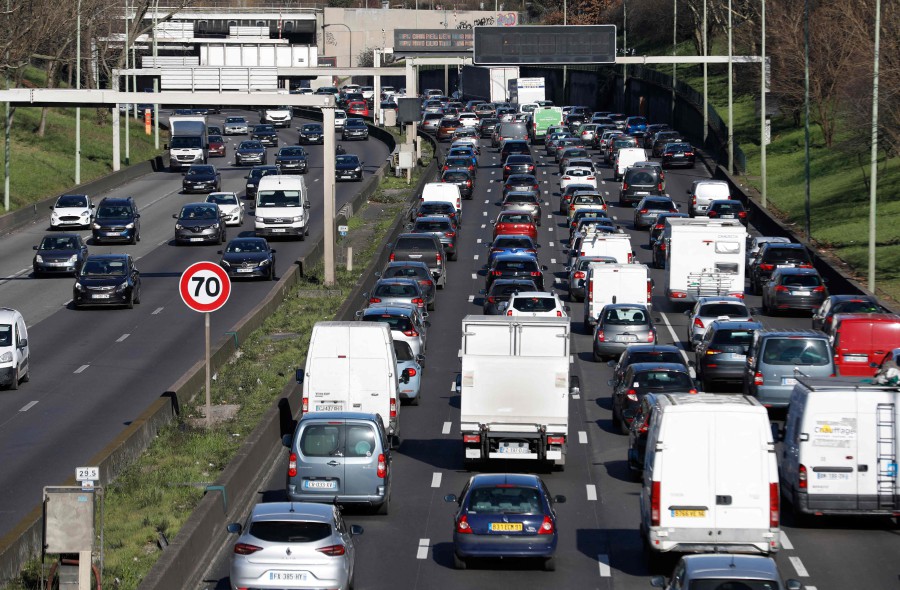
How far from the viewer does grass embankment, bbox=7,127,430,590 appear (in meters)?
19.9

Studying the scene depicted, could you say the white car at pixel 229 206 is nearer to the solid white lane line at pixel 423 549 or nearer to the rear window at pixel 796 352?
the rear window at pixel 796 352

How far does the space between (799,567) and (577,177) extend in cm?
5402

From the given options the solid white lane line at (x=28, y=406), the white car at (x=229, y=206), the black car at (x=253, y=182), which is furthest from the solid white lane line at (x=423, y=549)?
the black car at (x=253, y=182)

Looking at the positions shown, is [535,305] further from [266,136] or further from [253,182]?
[266,136]

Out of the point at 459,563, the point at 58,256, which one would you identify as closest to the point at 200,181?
→ the point at 58,256

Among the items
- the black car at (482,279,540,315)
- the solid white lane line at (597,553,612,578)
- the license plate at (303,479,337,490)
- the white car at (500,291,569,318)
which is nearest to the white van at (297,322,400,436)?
the license plate at (303,479,337,490)

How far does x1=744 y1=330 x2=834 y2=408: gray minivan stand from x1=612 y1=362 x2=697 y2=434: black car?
5.15ft

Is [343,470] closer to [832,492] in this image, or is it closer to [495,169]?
[832,492]

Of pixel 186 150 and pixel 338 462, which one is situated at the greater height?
pixel 186 150

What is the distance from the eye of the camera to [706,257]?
44.5 m

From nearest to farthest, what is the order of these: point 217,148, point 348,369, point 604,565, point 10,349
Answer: point 604,565
point 348,369
point 10,349
point 217,148

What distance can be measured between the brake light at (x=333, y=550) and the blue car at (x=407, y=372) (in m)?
14.0

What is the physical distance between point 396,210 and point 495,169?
21.5 meters

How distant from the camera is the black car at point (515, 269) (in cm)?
4628
